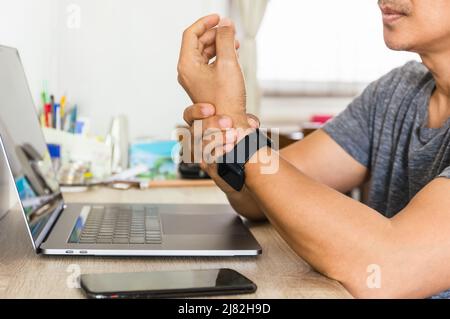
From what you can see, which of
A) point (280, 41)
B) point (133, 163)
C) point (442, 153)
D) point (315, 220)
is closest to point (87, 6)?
point (133, 163)

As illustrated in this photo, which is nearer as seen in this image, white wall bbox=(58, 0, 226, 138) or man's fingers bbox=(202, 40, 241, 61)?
man's fingers bbox=(202, 40, 241, 61)

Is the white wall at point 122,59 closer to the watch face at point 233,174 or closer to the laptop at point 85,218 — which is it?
the laptop at point 85,218

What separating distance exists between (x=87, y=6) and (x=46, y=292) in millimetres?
1296

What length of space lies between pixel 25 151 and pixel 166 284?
41cm

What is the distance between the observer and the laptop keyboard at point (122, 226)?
0.86 meters

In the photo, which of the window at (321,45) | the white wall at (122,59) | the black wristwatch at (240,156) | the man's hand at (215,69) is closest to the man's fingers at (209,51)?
the man's hand at (215,69)

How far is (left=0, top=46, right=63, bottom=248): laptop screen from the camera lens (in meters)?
0.85

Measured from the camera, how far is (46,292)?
0.69 meters

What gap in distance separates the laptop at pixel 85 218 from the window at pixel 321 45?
7.10ft

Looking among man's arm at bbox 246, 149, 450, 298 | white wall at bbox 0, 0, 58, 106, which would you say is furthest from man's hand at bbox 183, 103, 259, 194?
white wall at bbox 0, 0, 58, 106

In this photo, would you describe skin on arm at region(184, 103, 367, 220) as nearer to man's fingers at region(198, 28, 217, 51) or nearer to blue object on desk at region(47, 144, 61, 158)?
man's fingers at region(198, 28, 217, 51)

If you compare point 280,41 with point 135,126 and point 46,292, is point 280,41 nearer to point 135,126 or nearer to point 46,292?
point 135,126

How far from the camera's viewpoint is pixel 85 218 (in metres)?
1.00

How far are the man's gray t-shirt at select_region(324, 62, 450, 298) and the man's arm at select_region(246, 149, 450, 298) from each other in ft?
1.08
